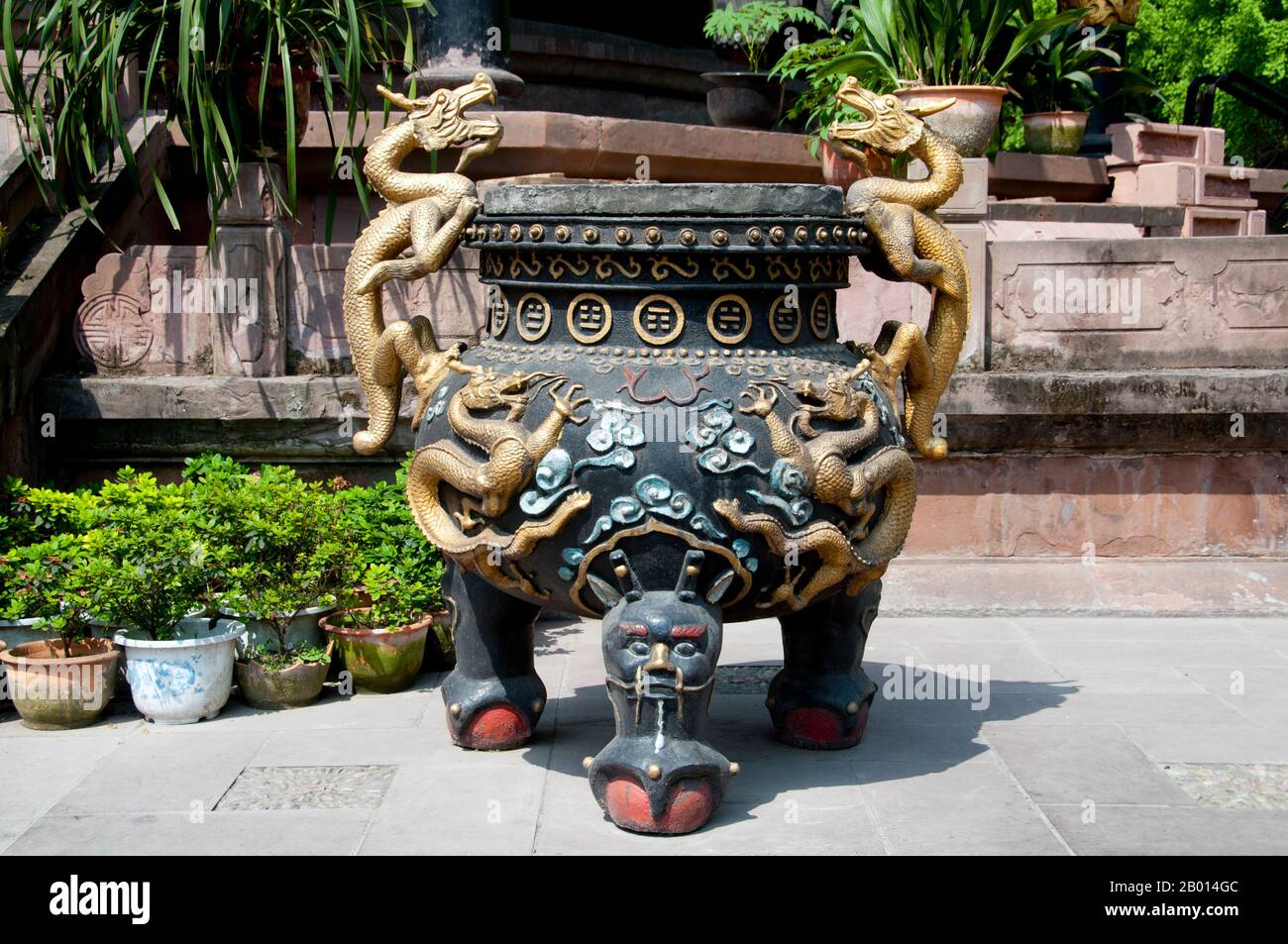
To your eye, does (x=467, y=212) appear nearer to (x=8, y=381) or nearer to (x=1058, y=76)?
(x=8, y=381)

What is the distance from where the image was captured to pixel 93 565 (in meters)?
4.98

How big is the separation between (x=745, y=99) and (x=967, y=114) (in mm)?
1752

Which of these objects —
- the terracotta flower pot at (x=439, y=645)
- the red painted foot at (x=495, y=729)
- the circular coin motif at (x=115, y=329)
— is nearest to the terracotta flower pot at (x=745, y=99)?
the circular coin motif at (x=115, y=329)

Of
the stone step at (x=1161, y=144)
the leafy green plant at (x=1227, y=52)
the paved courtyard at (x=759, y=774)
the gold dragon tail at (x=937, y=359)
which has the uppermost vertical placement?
the leafy green plant at (x=1227, y=52)

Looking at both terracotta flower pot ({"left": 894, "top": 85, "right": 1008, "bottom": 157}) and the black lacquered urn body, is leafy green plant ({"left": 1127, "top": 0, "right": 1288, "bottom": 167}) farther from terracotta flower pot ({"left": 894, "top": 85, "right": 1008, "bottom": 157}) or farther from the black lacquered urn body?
the black lacquered urn body

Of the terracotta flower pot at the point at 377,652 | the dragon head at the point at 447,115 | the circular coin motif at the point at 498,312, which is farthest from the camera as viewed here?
the terracotta flower pot at the point at 377,652

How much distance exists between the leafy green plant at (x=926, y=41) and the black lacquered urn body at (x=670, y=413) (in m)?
4.70

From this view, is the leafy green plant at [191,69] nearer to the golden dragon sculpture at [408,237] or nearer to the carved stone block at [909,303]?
the golden dragon sculpture at [408,237]

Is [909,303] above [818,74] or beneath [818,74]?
beneath

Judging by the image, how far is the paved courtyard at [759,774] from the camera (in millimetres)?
3934

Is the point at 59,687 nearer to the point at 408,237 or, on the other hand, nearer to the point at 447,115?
the point at 408,237

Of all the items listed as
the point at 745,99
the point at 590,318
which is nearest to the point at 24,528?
the point at 590,318

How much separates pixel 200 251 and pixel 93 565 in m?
1.70

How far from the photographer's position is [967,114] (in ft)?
27.0
